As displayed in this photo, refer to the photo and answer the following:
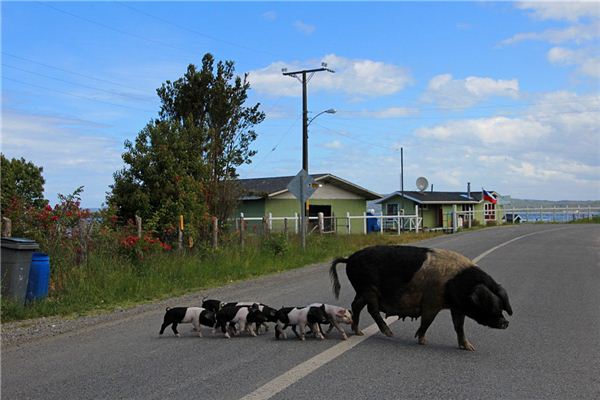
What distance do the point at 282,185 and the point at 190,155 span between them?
17515 mm

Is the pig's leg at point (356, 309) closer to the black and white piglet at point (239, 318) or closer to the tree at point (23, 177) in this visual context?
the black and white piglet at point (239, 318)

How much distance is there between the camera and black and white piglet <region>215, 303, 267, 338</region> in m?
7.78

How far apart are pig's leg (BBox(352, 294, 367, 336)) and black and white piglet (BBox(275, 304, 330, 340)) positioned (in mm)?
369

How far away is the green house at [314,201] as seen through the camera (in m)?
36.7

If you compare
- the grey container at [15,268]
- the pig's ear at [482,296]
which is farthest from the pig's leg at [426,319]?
the grey container at [15,268]

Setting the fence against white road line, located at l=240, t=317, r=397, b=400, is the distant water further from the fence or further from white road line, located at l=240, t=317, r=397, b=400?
white road line, located at l=240, t=317, r=397, b=400

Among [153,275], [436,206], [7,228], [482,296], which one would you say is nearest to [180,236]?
[153,275]

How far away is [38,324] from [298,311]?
443 centimetres

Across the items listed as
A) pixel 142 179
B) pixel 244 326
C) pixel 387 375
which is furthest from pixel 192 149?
pixel 387 375

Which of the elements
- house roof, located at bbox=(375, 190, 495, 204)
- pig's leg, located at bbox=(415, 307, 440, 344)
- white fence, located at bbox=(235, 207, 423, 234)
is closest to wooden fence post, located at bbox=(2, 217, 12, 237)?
pig's leg, located at bbox=(415, 307, 440, 344)

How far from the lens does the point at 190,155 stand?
836 inches

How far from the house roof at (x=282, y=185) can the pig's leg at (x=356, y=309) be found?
28.1 metres

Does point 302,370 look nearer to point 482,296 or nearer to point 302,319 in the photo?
point 302,319

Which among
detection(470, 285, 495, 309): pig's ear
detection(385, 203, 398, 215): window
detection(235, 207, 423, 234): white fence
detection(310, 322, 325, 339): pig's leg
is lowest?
detection(310, 322, 325, 339): pig's leg
